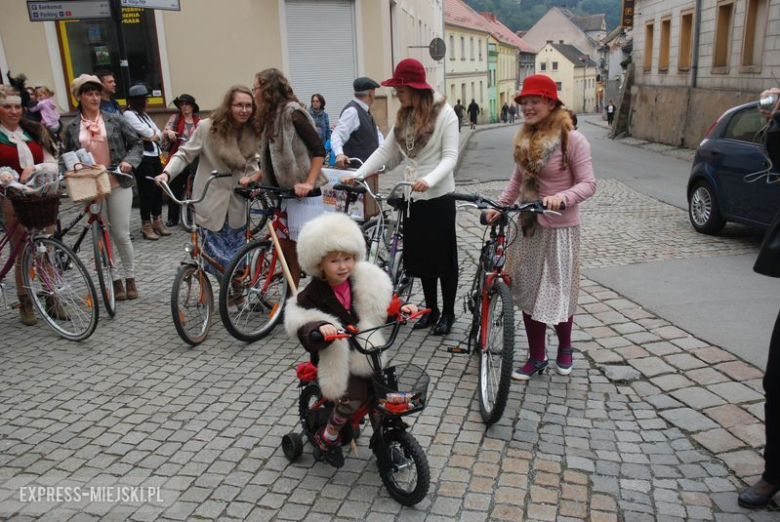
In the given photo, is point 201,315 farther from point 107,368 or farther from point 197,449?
point 197,449

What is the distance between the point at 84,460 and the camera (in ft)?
12.4

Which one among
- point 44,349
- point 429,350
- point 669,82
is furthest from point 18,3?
point 669,82

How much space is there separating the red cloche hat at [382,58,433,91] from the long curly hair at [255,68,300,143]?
1.06 metres

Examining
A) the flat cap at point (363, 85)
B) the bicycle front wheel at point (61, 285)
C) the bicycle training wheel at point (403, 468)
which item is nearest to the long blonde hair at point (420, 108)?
the bicycle training wheel at point (403, 468)

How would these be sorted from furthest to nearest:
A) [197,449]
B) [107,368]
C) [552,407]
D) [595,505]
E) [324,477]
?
1. [107,368]
2. [552,407]
3. [197,449]
4. [324,477]
5. [595,505]

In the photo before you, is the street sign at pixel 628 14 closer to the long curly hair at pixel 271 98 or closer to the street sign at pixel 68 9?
the street sign at pixel 68 9

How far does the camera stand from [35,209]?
5.50m

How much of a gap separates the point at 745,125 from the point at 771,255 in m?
6.31

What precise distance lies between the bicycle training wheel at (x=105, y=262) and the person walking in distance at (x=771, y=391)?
5.05 m

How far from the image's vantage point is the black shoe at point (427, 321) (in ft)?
18.7

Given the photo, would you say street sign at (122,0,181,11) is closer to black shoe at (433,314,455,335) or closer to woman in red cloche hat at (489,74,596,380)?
black shoe at (433,314,455,335)

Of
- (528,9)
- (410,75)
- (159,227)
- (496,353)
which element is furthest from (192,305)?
(528,9)

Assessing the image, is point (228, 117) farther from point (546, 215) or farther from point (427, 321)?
point (546, 215)

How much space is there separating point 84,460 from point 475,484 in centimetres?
217
